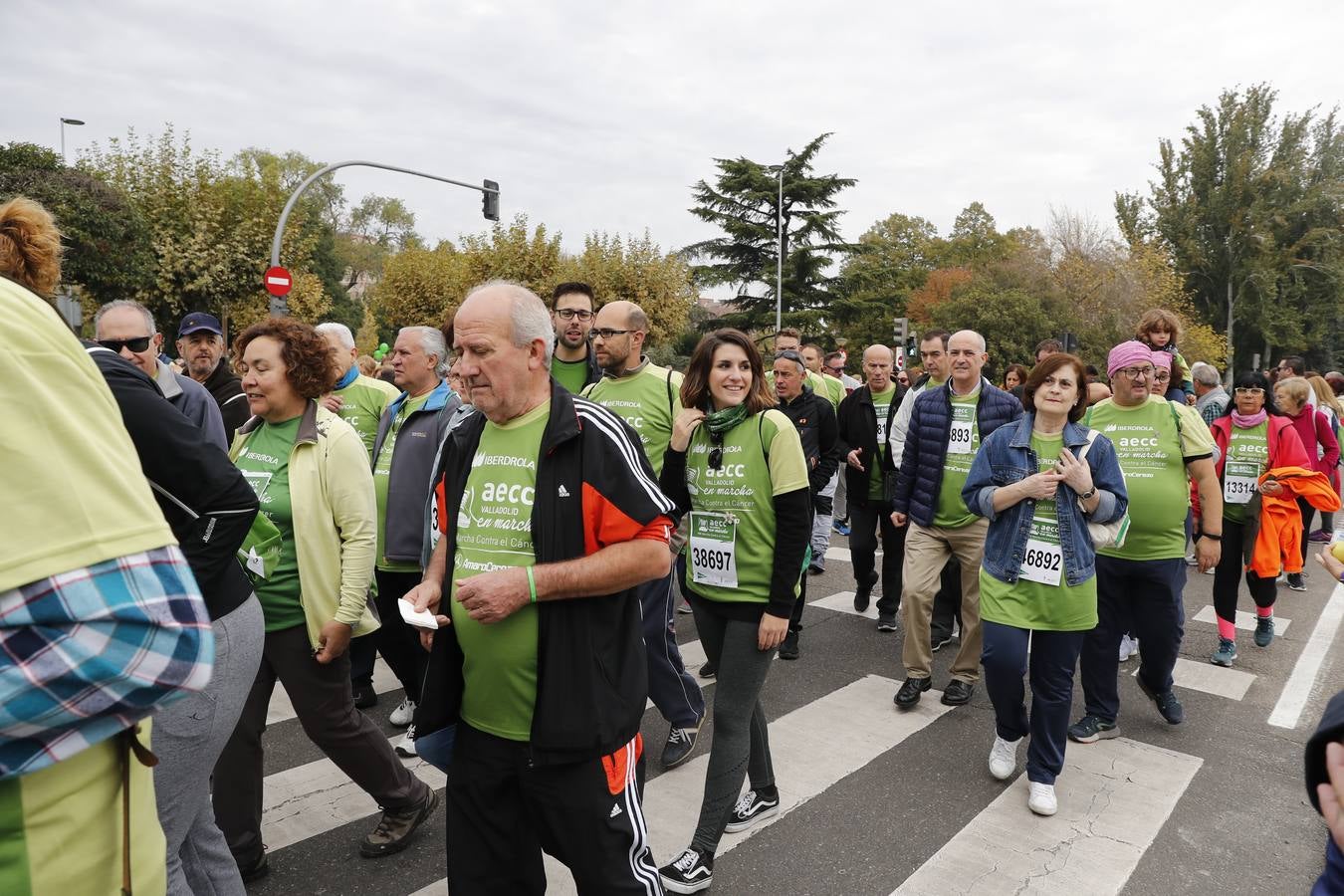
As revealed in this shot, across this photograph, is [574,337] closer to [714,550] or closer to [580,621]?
[714,550]

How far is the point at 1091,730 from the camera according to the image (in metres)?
4.73

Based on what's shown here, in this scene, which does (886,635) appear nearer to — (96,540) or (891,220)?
(96,540)

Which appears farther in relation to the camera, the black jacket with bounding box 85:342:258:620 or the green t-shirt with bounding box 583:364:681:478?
the green t-shirt with bounding box 583:364:681:478

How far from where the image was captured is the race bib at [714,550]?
3461 mm

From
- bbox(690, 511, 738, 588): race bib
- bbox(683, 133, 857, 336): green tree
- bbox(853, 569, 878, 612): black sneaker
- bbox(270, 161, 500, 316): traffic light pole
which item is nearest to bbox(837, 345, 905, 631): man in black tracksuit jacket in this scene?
bbox(853, 569, 878, 612): black sneaker

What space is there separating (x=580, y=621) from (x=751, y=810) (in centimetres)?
200

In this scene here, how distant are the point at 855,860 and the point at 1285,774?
258 cm

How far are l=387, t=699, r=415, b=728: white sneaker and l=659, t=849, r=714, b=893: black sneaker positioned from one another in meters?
2.14

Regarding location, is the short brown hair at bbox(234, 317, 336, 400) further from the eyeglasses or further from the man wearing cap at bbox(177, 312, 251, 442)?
the man wearing cap at bbox(177, 312, 251, 442)

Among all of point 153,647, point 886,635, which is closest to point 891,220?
point 886,635

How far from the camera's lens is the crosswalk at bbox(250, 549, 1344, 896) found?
3.42m

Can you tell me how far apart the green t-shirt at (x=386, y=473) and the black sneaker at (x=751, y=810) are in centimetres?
210

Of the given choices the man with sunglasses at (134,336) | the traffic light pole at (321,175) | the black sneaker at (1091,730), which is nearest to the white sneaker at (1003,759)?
the black sneaker at (1091,730)

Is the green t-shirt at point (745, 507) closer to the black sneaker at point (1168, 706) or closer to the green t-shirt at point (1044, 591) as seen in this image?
the green t-shirt at point (1044, 591)
